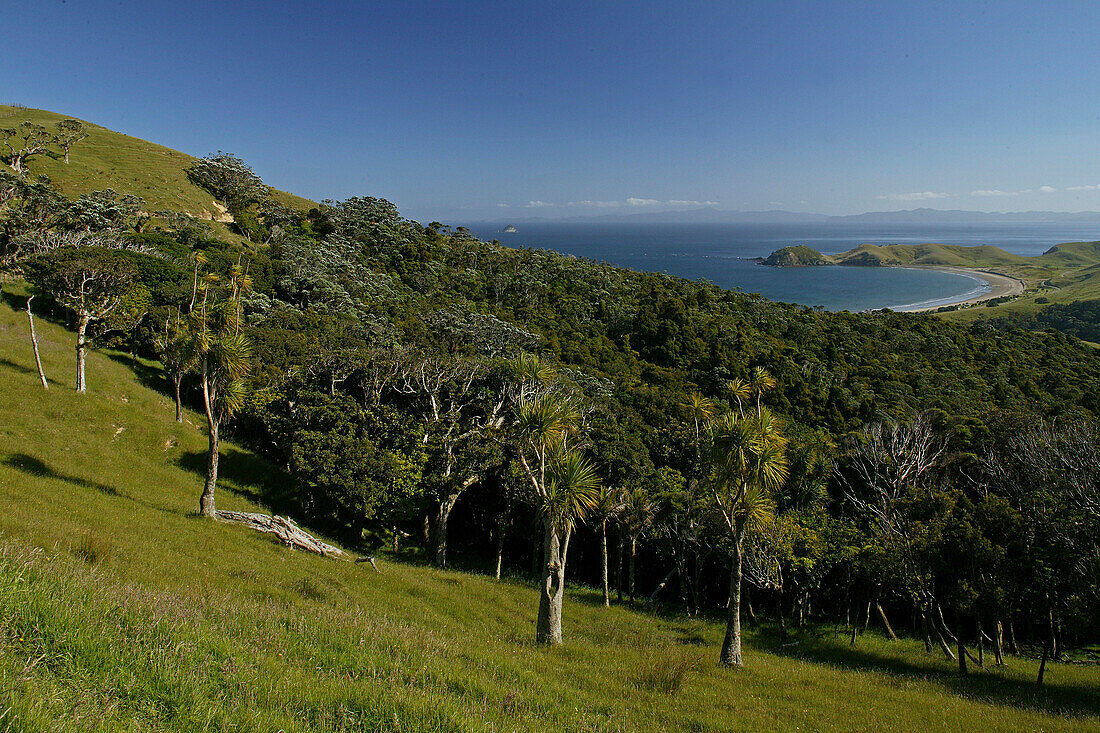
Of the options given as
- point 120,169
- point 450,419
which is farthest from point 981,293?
point 120,169

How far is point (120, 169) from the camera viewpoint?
2608 inches

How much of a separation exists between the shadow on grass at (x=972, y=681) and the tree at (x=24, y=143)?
78.3 metres

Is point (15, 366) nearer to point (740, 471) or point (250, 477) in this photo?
point (250, 477)

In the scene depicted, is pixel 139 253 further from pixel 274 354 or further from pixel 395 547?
pixel 395 547

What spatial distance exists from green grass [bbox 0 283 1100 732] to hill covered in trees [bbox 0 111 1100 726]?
1.16 m

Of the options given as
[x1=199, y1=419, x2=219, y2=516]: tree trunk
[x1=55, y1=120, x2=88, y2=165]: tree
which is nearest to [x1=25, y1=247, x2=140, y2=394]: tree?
[x1=199, y1=419, x2=219, y2=516]: tree trunk

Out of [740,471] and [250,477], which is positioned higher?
[740,471]

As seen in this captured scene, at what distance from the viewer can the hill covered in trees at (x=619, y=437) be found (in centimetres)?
1477

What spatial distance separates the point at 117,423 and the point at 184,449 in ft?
8.81

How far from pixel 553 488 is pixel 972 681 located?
41.7ft

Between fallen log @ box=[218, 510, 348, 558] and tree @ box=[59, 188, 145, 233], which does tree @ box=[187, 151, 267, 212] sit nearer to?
tree @ box=[59, 188, 145, 233]

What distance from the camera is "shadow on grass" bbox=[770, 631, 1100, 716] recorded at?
1159 centimetres

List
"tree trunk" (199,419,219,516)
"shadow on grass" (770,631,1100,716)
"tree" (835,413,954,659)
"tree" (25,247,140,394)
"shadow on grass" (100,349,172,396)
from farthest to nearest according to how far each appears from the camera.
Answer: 1. "shadow on grass" (100,349,172,396)
2. "tree" (25,247,140,394)
3. "tree" (835,413,954,659)
4. "tree trunk" (199,419,219,516)
5. "shadow on grass" (770,631,1100,716)

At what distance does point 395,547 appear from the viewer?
2381cm
